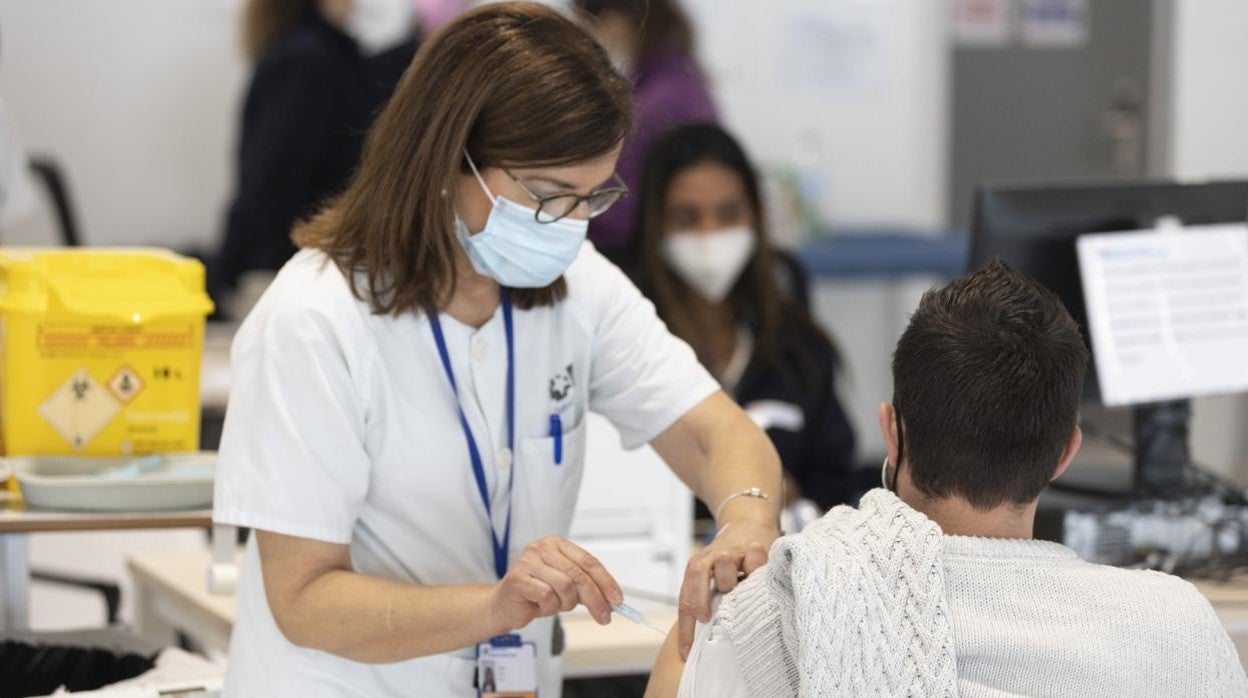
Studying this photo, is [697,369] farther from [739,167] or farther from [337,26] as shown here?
[337,26]

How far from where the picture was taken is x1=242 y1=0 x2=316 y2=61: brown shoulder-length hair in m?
4.30

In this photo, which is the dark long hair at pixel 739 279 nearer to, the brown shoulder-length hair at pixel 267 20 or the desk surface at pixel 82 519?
the desk surface at pixel 82 519

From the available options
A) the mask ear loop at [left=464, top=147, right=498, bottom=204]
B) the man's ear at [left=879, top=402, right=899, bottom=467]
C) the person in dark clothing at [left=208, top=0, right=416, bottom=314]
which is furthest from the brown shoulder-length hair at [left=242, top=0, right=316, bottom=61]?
the man's ear at [left=879, top=402, right=899, bottom=467]

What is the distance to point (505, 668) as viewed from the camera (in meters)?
1.78

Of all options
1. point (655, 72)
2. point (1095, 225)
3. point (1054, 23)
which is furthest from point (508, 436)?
point (1054, 23)

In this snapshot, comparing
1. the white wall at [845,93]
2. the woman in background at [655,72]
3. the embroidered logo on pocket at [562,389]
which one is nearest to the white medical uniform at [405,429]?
the embroidered logo on pocket at [562,389]

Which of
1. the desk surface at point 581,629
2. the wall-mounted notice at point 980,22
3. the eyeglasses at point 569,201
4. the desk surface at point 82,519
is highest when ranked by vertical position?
the eyeglasses at point 569,201

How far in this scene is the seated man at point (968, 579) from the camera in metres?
1.30

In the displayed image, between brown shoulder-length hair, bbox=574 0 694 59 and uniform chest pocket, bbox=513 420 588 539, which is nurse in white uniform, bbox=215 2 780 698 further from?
brown shoulder-length hair, bbox=574 0 694 59

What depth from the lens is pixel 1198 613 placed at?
137 cm

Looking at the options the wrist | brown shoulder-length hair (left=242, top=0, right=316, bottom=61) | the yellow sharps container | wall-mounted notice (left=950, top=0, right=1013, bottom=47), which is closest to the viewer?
the wrist

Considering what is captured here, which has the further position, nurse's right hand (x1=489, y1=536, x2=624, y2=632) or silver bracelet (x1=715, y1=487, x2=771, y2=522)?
silver bracelet (x1=715, y1=487, x2=771, y2=522)

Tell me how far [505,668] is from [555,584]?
0.32m

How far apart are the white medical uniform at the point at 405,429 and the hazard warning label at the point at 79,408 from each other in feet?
1.59
